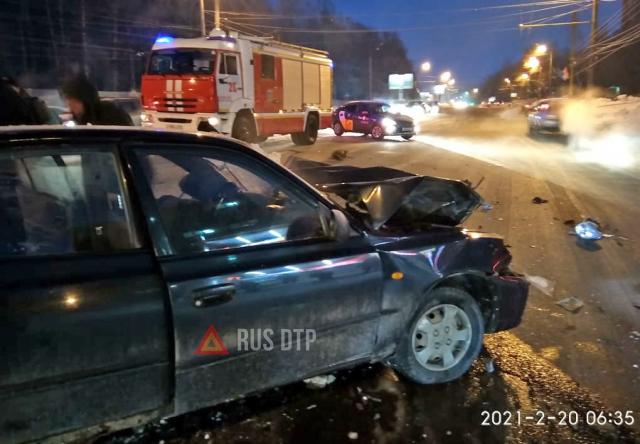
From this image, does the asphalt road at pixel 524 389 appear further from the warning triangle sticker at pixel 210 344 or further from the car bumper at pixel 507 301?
the warning triangle sticker at pixel 210 344

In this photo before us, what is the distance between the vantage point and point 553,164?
14.7 meters

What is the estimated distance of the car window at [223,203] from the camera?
263cm

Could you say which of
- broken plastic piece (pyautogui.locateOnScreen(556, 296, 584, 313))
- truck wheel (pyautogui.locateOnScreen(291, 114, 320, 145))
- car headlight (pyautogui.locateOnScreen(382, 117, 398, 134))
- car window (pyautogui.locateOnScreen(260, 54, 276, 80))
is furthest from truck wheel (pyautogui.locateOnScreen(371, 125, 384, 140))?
broken plastic piece (pyautogui.locateOnScreen(556, 296, 584, 313))

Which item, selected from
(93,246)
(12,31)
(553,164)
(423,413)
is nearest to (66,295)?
(93,246)

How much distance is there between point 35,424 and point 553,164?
48.2ft

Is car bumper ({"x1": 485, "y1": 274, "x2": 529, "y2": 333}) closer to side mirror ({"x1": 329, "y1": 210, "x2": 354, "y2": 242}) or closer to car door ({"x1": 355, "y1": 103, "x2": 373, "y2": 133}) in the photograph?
side mirror ({"x1": 329, "y1": 210, "x2": 354, "y2": 242})

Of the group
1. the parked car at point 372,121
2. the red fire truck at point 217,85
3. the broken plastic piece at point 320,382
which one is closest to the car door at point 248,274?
the broken plastic piece at point 320,382

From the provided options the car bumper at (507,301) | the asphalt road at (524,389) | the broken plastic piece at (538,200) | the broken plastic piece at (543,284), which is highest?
the car bumper at (507,301)

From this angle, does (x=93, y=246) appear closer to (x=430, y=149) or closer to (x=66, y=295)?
(x=66, y=295)

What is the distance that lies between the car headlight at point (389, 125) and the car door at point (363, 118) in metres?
0.81

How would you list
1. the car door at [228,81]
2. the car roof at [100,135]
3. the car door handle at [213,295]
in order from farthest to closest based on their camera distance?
1. the car door at [228,81]
2. the car door handle at [213,295]
3. the car roof at [100,135]

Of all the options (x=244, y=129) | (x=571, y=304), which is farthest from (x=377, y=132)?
(x=571, y=304)

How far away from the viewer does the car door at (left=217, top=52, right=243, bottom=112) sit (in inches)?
589

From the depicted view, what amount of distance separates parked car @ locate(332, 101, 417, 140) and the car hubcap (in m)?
18.8
